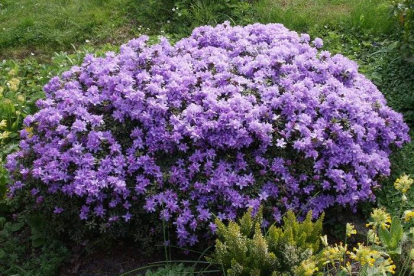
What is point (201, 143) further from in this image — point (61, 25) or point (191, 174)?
point (61, 25)

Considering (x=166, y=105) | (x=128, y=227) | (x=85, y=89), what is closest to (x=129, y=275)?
(x=128, y=227)

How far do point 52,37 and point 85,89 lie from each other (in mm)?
2886

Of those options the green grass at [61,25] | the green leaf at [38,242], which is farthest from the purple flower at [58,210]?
the green grass at [61,25]

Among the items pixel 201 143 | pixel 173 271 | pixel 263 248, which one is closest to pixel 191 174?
pixel 201 143

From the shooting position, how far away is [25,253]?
3.61 metres

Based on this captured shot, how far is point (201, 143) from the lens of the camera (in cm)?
331

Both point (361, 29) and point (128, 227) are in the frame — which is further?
point (361, 29)

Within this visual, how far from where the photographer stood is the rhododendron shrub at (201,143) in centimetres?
321

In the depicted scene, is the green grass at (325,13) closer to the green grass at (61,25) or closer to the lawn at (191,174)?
the green grass at (61,25)

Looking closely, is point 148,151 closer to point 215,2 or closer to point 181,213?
point 181,213

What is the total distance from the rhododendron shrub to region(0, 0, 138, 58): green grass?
2689 millimetres

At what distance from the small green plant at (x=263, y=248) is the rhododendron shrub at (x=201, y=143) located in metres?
0.35

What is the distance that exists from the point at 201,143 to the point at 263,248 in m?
0.94

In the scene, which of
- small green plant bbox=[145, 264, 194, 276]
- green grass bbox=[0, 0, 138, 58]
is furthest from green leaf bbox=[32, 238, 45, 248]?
green grass bbox=[0, 0, 138, 58]
